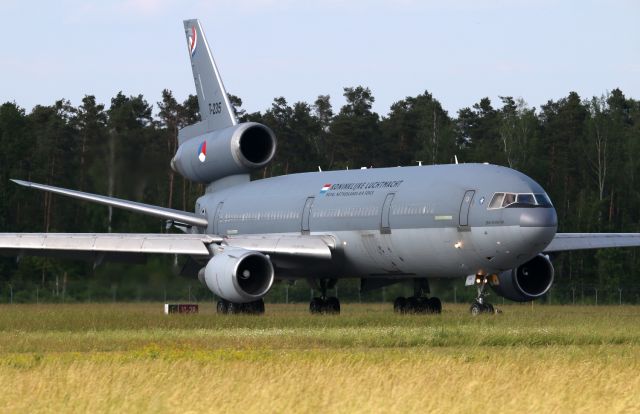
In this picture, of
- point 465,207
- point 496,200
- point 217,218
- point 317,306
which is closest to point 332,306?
point 317,306

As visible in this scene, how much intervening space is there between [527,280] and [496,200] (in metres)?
4.58

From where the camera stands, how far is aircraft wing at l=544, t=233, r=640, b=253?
117 feet

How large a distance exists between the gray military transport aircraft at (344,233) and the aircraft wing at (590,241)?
1.6 inches

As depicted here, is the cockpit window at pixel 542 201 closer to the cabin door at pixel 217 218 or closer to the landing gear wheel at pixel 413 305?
the landing gear wheel at pixel 413 305

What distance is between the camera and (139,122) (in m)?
69.9

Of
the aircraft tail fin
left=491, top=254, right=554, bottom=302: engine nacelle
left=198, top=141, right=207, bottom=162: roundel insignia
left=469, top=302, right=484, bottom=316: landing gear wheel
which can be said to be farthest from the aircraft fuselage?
the aircraft tail fin

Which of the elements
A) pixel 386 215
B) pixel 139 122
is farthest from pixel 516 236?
pixel 139 122

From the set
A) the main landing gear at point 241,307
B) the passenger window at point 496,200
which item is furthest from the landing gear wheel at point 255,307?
the passenger window at point 496,200

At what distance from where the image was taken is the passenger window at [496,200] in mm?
30172

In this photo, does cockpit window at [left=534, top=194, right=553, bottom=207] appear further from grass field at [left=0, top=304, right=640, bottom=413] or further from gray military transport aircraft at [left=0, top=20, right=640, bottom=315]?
grass field at [left=0, top=304, right=640, bottom=413]

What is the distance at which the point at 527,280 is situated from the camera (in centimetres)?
3416

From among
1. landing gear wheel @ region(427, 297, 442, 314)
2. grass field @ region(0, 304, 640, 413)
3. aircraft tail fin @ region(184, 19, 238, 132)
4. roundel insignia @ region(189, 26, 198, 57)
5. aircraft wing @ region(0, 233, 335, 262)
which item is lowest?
grass field @ region(0, 304, 640, 413)

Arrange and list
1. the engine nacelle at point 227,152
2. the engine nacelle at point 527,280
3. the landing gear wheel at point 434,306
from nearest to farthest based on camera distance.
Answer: the engine nacelle at point 527,280, the landing gear wheel at point 434,306, the engine nacelle at point 227,152

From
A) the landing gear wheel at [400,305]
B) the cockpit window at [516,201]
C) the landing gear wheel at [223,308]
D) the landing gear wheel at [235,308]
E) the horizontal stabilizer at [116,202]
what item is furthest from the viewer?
the horizontal stabilizer at [116,202]
